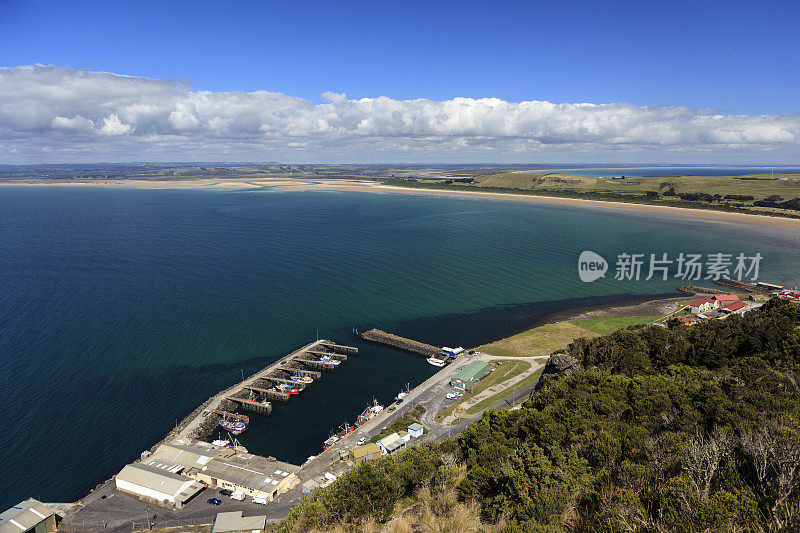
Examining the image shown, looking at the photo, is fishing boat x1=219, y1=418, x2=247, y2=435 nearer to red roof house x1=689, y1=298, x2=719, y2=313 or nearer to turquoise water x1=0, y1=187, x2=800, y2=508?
turquoise water x1=0, y1=187, x2=800, y2=508

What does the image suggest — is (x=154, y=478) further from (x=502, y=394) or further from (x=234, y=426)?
(x=502, y=394)

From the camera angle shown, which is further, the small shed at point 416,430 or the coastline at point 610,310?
the coastline at point 610,310

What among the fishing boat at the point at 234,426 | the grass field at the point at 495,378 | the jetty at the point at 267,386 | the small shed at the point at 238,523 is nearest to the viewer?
the small shed at the point at 238,523

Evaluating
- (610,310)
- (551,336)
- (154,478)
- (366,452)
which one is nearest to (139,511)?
(154,478)

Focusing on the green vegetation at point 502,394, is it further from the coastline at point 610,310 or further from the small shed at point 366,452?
the small shed at point 366,452

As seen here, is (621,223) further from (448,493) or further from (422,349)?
(448,493)

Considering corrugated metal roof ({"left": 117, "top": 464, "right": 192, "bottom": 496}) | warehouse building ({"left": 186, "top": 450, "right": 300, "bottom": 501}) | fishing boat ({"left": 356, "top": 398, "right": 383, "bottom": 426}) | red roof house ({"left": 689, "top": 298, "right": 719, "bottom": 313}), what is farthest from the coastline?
corrugated metal roof ({"left": 117, "top": 464, "right": 192, "bottom": 496})

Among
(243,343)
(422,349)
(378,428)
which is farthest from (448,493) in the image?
(243,343)

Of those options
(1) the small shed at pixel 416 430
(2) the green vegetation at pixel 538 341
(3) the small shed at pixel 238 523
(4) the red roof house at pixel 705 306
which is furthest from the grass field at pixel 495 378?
(4) the red roof house at pixel 705 306
